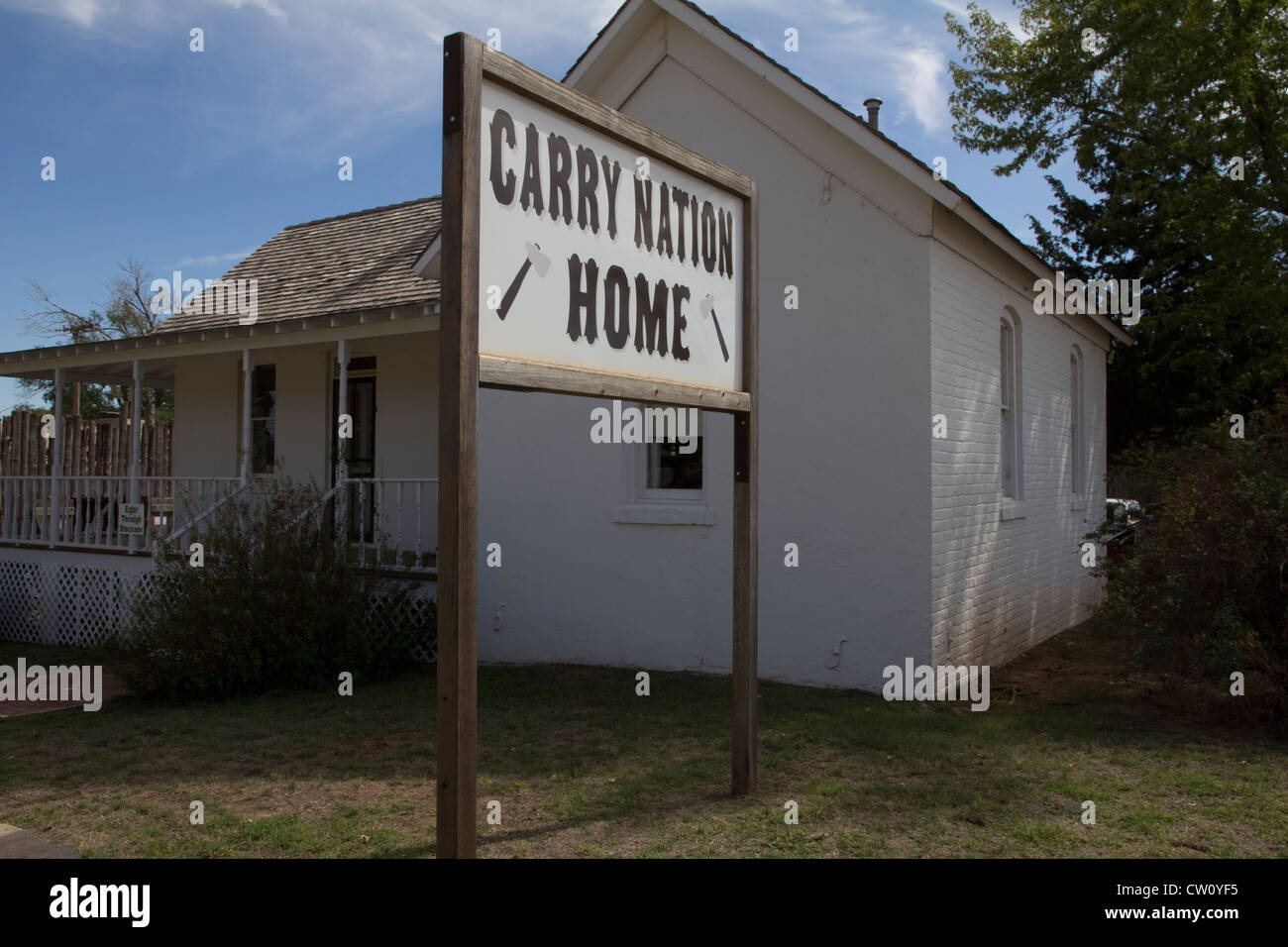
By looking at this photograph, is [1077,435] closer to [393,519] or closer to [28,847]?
[393,519]

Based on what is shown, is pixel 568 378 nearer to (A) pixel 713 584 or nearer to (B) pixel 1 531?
(A) pixel 713 584

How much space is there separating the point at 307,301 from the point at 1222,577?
37.1 feet

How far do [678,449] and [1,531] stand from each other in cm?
1063

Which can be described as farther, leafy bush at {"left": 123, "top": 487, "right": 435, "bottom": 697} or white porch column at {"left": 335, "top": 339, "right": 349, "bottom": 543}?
white porch column at {"left": 335, "top": 339, "right": 349, "bottom": 543}

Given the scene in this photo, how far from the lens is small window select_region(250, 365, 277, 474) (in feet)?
48.6

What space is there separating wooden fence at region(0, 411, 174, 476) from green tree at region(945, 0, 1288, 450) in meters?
14.5

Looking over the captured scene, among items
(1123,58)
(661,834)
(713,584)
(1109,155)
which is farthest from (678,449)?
(1109,155)

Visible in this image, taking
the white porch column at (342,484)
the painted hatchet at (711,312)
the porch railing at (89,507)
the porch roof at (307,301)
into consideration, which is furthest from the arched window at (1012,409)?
the porch railing at (89,507)

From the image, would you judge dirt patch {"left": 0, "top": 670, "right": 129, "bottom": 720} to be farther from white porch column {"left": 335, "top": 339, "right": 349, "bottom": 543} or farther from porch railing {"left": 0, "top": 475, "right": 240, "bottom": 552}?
white porch column {"left": 335, "top": 339, "right": 349, "bottom": 543}

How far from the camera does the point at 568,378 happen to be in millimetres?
4441

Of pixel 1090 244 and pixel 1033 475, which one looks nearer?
pixel 1033 475

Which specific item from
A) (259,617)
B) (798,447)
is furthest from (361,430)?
(798,447)

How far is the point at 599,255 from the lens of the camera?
15.6 feet

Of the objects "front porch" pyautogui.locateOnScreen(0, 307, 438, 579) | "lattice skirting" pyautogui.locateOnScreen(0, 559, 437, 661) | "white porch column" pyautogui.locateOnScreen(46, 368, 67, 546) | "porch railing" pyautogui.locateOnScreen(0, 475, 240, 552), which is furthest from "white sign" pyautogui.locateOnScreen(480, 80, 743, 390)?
"white porch column" pyautogui.locateOnScreen(46, 368, 67, 546)
